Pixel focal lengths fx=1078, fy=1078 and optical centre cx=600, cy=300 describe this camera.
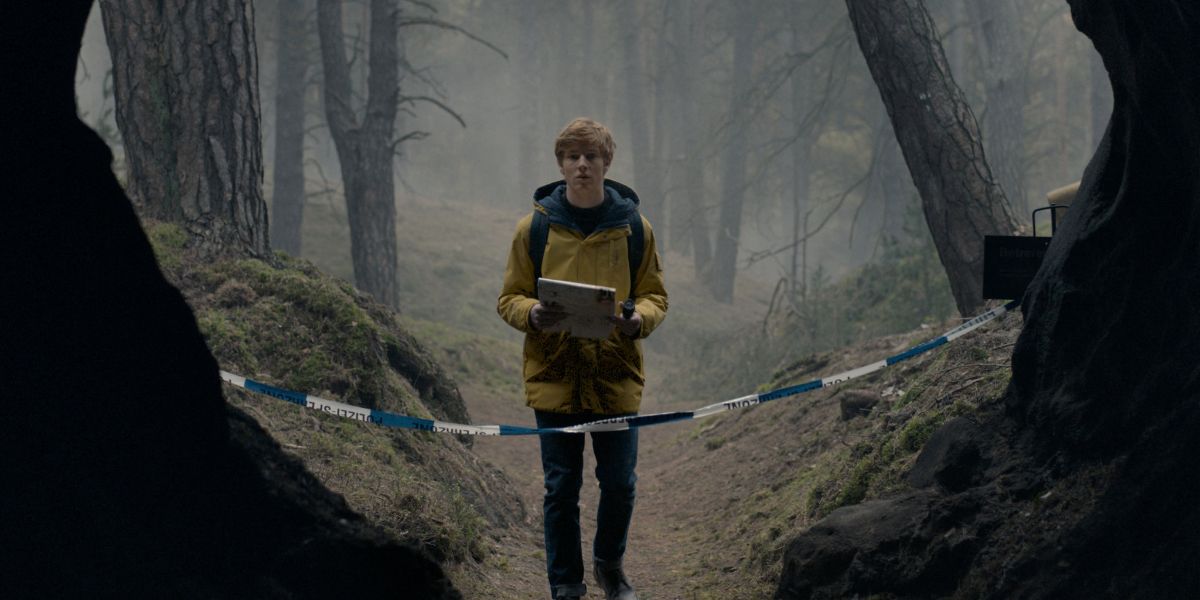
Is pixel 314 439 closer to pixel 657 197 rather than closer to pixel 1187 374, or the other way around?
pixel 1187 374

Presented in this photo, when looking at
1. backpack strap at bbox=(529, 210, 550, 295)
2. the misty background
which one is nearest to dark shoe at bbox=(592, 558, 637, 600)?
backpack strap at bbox=(529, 210, 550, 295)

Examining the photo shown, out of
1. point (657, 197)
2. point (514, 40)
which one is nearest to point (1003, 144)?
point (657, 197)

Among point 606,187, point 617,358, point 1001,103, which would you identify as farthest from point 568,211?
point 1001,103

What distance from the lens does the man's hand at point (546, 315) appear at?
175 inches

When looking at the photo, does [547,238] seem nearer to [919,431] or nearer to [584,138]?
[584,138]

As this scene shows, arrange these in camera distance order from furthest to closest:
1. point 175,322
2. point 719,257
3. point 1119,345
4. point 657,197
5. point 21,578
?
point 657,197, point 719,257, point 1119,345, point 175,322, point 21,578

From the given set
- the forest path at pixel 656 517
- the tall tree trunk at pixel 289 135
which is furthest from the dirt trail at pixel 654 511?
the tall tree trunk at pixel 289 135

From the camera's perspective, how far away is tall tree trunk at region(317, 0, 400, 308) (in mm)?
16828

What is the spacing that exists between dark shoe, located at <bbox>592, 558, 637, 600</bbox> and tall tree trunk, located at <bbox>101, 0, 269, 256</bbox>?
4789 mm

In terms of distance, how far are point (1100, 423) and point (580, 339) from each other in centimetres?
218

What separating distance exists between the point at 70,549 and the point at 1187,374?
396 centimetres

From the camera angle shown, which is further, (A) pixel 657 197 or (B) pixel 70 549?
(A) pixel 657 197

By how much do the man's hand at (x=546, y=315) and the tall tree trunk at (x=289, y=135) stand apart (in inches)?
723

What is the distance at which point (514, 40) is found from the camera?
58844mm
